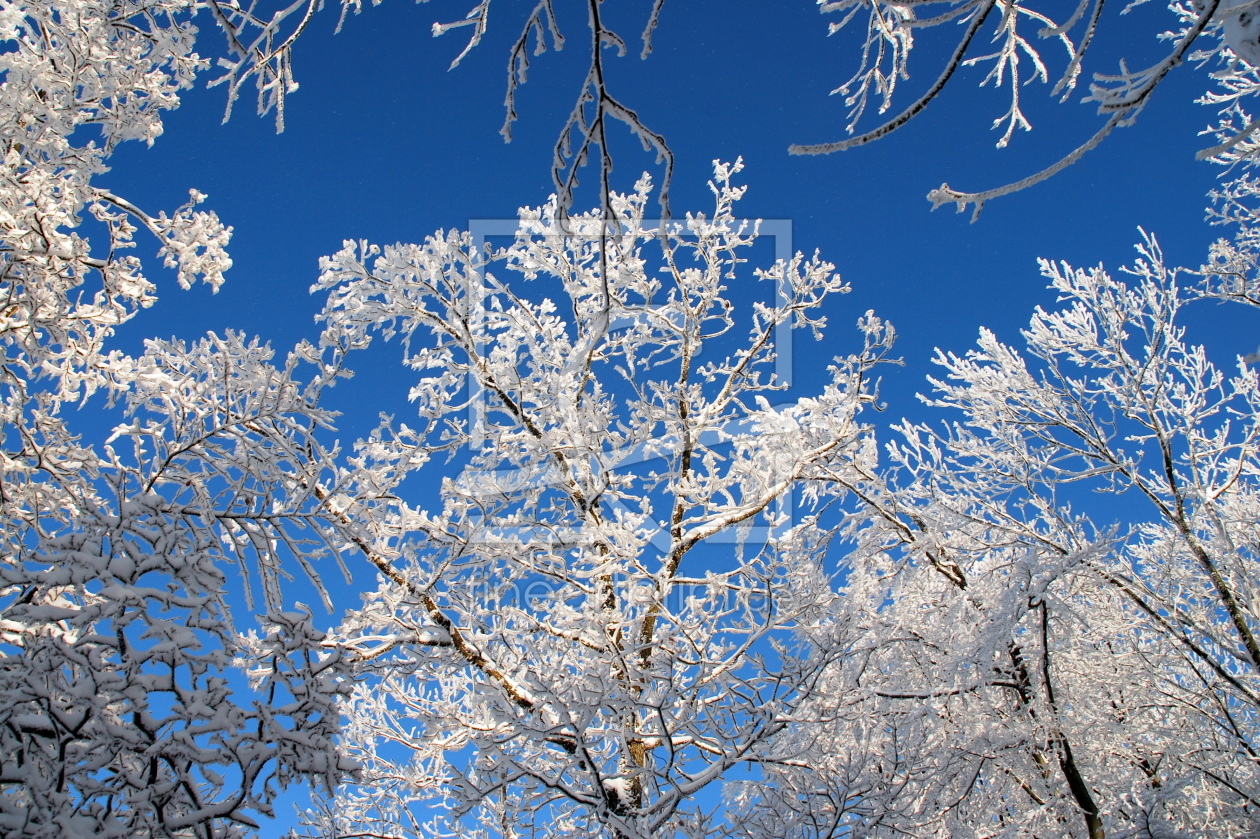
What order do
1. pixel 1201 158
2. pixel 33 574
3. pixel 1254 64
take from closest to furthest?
pixel 1201 158
pixel 1254 64
pixel 33 574

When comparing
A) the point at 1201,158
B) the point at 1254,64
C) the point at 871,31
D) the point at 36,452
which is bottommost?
the point at 1201,158

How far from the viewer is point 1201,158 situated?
3.14 feet

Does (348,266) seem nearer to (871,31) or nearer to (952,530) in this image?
(871,31)

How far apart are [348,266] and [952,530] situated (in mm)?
5715

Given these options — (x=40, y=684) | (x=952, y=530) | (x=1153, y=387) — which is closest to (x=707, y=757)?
(x=952, y=530)

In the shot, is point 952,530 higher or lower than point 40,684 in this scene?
higher

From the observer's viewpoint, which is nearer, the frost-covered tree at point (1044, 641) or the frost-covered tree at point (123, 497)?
the frost-covered tree at point (123, 497)

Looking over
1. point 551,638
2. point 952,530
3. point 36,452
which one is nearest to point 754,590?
point 551,638

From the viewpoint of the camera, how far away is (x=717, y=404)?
20.8 ft

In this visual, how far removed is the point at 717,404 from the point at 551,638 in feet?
8.87

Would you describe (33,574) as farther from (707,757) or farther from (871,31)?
(707,757)

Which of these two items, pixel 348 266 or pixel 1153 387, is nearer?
pixel 348 266

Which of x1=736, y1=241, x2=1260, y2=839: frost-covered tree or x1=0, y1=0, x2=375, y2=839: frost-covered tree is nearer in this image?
x1=0, y1=0, x2=375, y2=839: frost-covered tree

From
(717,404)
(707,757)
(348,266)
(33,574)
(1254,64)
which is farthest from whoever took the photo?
(717,404)
